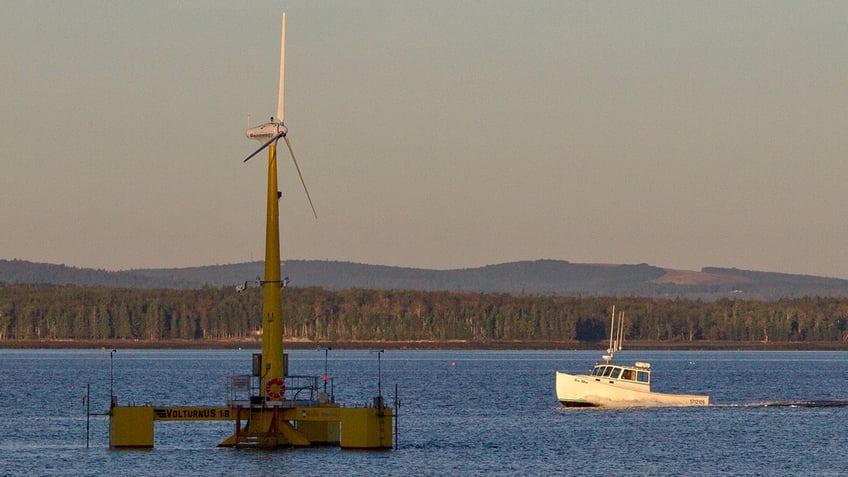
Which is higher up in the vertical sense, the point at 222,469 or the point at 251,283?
the point at 251,283

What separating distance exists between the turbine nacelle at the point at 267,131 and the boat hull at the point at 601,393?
4884 cm

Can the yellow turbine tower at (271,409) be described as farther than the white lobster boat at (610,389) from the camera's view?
No

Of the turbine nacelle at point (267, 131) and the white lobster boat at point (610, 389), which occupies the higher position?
the turbine nacelle at point (267, 131)

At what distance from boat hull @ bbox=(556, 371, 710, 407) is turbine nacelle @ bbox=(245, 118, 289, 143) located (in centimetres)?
4884

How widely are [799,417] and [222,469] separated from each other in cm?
5570

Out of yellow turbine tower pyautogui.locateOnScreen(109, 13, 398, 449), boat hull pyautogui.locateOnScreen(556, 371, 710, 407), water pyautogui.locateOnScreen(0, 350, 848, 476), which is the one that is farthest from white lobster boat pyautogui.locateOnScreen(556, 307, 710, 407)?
yellow turbine tower pyautogui.locateOnScreen(109, 13, 398, 449)

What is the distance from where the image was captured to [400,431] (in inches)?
3925

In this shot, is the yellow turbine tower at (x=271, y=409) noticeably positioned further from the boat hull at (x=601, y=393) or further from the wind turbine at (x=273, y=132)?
the boat hull at (x=601, y=393)

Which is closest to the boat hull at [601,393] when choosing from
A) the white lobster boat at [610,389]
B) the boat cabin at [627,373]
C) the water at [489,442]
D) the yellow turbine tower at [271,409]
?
the white lobster boat at [610,389]

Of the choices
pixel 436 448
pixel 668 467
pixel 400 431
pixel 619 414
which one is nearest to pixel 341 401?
pixel 619 414

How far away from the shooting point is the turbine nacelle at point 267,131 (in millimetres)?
78750

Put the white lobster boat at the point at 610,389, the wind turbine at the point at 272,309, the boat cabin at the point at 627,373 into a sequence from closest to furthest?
the wind turbine at the point at 272,309
the white lobster boat at the point at 610,389
the boat cabin at the point at 627,373

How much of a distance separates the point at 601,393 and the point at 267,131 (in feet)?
164

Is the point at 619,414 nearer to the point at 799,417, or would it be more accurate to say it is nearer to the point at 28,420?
the point at 799,417
